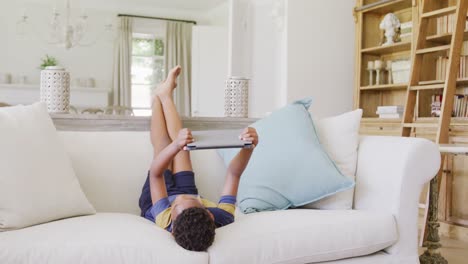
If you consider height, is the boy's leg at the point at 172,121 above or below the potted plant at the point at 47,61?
below

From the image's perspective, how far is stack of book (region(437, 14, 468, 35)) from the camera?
173 inches

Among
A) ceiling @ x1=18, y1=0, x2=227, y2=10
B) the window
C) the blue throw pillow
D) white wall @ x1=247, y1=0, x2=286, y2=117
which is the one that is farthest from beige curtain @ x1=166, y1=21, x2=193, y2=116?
the blue throw pillow

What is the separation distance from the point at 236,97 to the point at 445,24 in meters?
2.44

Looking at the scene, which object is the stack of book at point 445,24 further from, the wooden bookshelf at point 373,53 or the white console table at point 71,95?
the white console table at point 71,95

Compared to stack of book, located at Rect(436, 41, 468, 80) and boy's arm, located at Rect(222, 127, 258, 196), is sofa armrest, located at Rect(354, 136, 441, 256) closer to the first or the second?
boy's arm, located at Rect(222, 127, 258, 196)

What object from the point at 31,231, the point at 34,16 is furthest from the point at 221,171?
the point at 34,16

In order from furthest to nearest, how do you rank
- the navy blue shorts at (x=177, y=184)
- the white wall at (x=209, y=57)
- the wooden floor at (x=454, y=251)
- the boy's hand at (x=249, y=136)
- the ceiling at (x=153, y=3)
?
the ceiling at (x=153, y=3) < the white wall at (x=209, y=57) < the wooden floor at (x=454, y=251) < the navy blue shorts at (x=177, y=184) < the boy's hand at (x=249, y=136)

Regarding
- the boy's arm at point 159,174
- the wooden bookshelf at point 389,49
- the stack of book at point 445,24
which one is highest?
the stack of book at point 445,24

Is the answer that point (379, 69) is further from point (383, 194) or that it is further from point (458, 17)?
point (383, 194)

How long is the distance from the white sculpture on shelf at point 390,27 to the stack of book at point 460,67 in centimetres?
58

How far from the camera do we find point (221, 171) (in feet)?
8.57

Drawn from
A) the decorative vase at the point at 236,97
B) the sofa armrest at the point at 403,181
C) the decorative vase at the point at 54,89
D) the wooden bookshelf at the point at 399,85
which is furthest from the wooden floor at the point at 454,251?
the decorative vase at the point at 54,89

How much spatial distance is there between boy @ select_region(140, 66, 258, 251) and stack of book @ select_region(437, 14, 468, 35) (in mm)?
2909

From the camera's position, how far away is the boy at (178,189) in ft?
5.57
